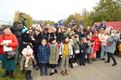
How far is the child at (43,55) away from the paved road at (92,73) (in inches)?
13.5

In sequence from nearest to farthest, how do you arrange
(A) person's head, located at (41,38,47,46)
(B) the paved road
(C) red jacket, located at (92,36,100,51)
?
(B) the paved road, (A) person's head, located at (41,38,47,46), (C) red jacket, located at (92,36,100,51)

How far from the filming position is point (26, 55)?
12938 millimetres

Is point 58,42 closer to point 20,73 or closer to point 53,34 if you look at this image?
point 53,34

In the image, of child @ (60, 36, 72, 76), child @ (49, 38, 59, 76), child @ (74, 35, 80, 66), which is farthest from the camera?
child @ (74, 35, 80, 66)

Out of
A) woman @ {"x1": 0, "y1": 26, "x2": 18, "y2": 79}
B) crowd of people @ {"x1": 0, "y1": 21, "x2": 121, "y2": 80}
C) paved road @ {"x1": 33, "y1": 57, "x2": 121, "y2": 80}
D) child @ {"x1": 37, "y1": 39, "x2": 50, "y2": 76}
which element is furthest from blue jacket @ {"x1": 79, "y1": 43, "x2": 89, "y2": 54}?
woman @ {"x1": 0, "y1": 26, "x2": 18, "y2": 79}

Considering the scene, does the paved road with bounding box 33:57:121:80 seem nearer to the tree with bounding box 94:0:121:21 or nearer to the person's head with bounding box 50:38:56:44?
the person's head with bounding box 50:38:56:44

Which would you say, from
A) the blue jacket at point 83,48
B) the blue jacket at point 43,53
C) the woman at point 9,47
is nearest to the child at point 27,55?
the woman at point 9,47

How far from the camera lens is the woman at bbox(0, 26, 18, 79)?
12875mm

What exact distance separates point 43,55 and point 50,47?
49 centimetres

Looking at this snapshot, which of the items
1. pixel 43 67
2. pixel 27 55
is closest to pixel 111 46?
pixel 43 67

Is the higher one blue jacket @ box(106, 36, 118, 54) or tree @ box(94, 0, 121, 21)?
tree @ box(94, 0, 121, 21)

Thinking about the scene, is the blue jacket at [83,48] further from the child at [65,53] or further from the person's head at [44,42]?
the person's head at [44,42]

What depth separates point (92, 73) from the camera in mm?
14922

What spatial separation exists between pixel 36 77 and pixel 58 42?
2530 millimetres
